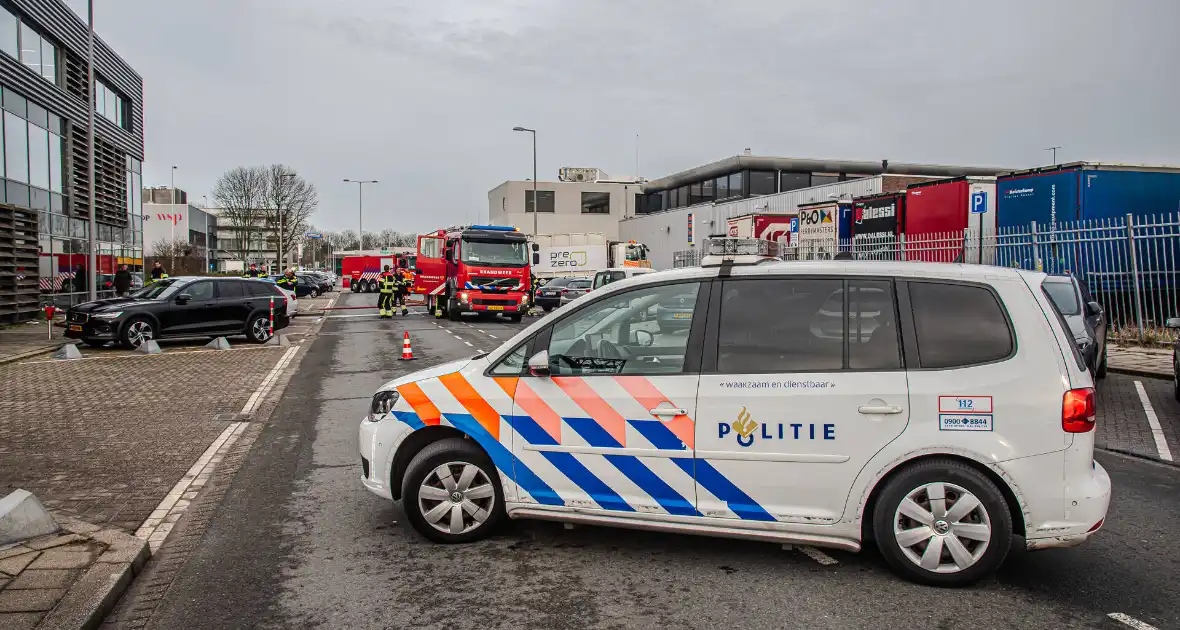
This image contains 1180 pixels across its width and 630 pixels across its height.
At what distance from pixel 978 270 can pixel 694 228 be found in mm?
38036

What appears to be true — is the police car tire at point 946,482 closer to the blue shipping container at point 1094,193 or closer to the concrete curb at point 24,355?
the blue shipping container at point 1094,193

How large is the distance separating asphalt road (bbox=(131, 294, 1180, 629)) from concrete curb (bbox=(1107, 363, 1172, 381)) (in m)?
7.64

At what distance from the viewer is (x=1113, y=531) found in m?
5.36

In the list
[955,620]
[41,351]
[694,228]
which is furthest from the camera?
[694,228]

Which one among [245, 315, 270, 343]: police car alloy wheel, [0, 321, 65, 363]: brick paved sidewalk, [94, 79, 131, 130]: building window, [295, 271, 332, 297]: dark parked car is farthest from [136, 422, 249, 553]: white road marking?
[295, 271, 332, 297]: dark parked car

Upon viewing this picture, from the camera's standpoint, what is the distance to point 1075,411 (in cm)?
421

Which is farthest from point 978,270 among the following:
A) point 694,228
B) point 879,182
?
point 694,228

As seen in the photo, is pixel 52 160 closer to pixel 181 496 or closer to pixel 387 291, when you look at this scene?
pixel 387 291

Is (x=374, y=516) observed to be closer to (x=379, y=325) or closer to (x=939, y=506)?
(x=939, y=506)

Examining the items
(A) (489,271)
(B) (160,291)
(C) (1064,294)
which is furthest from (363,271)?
(C) (1064,294)

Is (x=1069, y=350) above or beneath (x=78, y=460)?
above

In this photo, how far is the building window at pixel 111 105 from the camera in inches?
1307

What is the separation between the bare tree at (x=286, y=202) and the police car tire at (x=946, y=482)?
6127 centimetres

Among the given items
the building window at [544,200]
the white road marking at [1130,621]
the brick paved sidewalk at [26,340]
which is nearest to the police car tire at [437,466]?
the white road marking at [1130,621]
